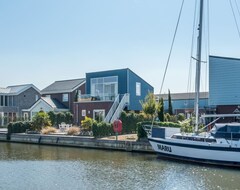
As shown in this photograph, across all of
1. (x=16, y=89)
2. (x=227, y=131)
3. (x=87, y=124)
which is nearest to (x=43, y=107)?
(x=16, y=89)

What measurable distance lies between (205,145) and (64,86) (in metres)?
35.3

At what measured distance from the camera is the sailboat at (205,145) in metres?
21.2

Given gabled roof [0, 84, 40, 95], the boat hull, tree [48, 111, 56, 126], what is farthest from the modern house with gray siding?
gabled roof [0, 84, 40, 95]

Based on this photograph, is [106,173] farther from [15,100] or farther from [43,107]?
[15,100]

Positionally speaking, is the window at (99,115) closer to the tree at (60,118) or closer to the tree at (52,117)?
the tree at (60,118)

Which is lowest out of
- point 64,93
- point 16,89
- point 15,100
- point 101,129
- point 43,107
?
point 101,129

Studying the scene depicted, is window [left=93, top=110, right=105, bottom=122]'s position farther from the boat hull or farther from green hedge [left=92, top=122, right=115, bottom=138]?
the boat hull

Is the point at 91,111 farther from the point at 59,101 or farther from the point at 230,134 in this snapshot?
the point at 230,134

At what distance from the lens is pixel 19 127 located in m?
38.3

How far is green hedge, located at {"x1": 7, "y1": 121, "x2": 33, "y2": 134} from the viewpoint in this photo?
3816cm

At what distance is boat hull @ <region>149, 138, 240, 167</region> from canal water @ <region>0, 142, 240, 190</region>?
0.77m

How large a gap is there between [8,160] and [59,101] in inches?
1146

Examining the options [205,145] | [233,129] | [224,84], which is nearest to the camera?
[233,129]

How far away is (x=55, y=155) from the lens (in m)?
26.7
